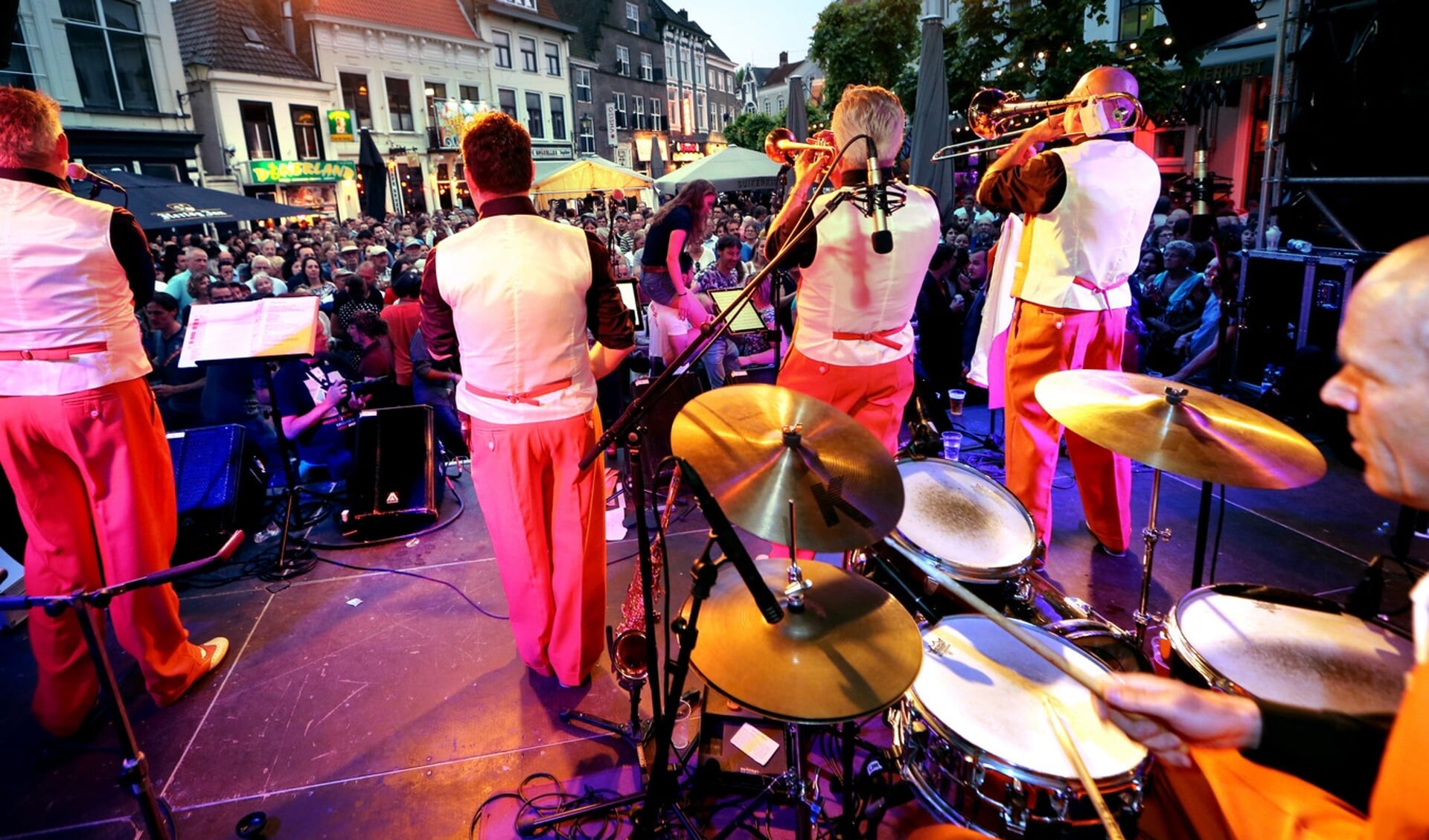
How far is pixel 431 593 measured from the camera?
4.03m

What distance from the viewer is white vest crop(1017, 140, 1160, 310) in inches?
134

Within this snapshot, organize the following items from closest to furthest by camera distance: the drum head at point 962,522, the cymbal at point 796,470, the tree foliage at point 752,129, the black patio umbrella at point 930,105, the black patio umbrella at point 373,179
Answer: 1. the cymbal at point 796,470
2. the drum head at point 962,522
3. the black patio umbrella at point 930,105
4. the black patio umbrella at point 373,179
5. the tree foliage at point 752,129

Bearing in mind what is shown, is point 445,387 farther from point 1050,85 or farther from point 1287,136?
point 1050,85

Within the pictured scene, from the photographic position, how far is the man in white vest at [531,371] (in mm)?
2652

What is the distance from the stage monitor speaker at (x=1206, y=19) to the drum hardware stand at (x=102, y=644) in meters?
8.44

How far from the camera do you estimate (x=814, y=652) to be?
166 cm

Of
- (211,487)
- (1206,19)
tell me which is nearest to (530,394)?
(211,487)

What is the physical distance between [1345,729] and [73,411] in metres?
3.82

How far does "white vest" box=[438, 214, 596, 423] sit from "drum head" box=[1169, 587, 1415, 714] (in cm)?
218

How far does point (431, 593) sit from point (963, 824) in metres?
3.14

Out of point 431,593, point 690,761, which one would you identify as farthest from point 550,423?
point 431,593

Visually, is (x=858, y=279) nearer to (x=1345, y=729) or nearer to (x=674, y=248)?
(x=1345, y=729)

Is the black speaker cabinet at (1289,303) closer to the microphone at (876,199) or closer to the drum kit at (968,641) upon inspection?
the drum kit at (968,641)

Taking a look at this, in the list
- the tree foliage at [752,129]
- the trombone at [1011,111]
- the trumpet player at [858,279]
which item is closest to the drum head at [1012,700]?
the trumpet player at [858,279]
